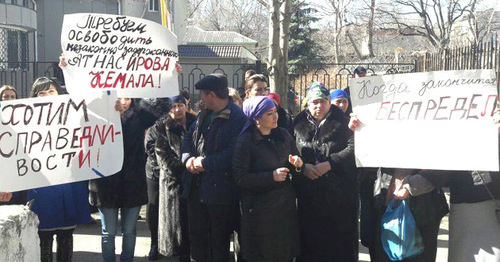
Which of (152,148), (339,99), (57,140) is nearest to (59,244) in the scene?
(57,140)

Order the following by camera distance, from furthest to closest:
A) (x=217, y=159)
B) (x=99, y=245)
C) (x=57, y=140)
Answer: (x=99, y=245) → (x=217, y=159) → (x=57, y=140)

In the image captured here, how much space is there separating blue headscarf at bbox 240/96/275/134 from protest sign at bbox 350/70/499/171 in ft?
2.22

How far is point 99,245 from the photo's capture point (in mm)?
6789

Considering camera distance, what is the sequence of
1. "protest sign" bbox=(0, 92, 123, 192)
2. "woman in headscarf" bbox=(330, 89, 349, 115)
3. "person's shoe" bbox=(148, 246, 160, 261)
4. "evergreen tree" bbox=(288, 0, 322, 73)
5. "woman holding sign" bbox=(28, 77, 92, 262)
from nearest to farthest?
"protest sign" bbox=(0, 92, 123, 192) → "woman holding sign" bbox=(28, 77, 92, 262) → "woman in headscarf" bbox=(330, 89, 349, 115) → "person's shoe" bbox=(148, 246, 160, 261) → "evergreen tree" bbox=(288, 0, 322, 73)

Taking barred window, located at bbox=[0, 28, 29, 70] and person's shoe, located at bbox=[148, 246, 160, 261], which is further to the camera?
barred window, located at bbox=[0, 28, 29, 70]

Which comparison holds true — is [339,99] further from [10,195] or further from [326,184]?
[10,195]

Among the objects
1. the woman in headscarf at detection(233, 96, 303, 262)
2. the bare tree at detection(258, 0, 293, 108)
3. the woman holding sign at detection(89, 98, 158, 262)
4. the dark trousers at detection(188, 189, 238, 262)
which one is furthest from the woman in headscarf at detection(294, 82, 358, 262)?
the bare tree at detection(258, 0, 293, 108)

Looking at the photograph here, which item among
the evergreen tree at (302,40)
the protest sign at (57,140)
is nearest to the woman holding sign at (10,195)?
the protest sign at (57,140)

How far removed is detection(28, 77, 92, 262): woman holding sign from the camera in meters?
4.77

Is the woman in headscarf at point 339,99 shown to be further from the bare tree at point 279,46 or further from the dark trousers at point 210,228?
the bare tree at point 279,46

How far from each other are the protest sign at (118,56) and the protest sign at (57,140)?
1.29 feet

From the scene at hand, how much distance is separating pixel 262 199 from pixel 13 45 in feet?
56.1

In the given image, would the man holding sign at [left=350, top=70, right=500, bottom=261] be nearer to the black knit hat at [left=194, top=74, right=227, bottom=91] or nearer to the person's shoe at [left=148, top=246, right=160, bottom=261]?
the black knit hat at [left=194, top=74, right=227, bottom=91]

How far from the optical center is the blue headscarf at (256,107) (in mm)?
4539
